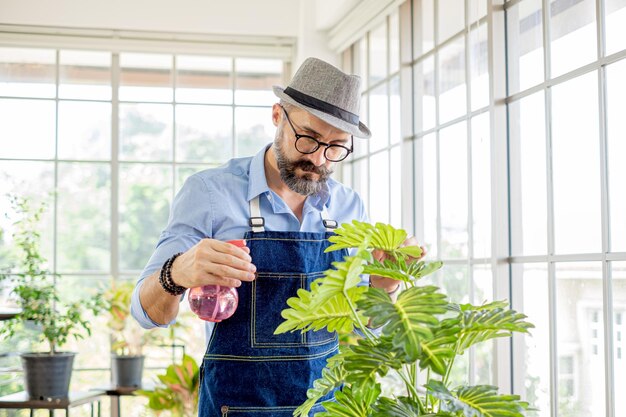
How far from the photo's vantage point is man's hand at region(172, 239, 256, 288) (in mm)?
1832

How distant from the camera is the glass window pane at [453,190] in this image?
133 inches

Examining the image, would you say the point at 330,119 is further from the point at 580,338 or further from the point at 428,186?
the point at 428,186

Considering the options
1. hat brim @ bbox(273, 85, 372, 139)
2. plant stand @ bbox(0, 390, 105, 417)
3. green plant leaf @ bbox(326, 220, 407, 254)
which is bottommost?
plant stand @ bbox(0, 390, 105, 417)

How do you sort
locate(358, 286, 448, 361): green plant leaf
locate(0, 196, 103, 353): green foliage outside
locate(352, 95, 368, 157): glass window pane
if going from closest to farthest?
locate(358, 286, 448, 361): green plant leaf, locate(0, 196, 103, 353): green foliage outside, locate(352, 95, 368, 157): glass window pane

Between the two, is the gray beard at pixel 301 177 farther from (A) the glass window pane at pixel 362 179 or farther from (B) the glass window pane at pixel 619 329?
(A) the glass window pane at pixel 362 179

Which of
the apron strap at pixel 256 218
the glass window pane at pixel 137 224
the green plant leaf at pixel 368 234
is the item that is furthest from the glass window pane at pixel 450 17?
the glass window pane at pixel 137 224

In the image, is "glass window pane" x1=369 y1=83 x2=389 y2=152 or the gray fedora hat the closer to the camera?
the gray fedora hat

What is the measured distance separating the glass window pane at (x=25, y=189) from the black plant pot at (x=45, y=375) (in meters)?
0.99

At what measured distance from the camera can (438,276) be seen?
3594mm

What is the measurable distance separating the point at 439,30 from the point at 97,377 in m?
3.12

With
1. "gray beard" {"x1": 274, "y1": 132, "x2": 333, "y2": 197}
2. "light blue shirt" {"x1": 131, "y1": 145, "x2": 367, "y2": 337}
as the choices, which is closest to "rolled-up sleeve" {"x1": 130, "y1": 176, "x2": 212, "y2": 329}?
"light blue shirt" {"x1": 131, "y1": 145, "x2": 367, "y2": 337}

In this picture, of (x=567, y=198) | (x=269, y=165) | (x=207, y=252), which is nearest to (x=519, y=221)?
(x=567, y=198)

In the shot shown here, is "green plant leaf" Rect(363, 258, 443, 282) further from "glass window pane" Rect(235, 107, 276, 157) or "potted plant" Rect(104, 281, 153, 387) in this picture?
"glass window pane" Rect(235, 107, 276, 157)

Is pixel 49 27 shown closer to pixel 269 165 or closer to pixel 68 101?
pixel 68 101
